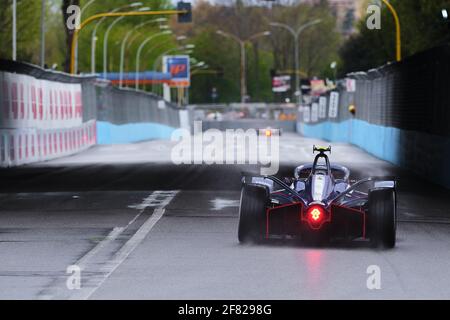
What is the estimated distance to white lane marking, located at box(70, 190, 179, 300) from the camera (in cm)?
1085

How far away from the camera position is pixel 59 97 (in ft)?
160

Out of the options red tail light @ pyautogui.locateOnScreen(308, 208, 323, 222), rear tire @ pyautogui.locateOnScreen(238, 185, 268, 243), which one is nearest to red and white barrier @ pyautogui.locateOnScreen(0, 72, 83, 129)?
rear tire @ pyautogui.locateOnScreen(238, 185, 268, 243)

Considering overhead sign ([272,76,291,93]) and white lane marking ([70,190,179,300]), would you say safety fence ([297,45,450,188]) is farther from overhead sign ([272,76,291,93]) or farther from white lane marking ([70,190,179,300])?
overhead sign ([272,76,291,93])

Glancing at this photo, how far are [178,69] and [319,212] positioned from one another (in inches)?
5456

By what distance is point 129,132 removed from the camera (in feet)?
252

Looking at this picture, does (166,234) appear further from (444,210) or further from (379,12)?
(379,12)

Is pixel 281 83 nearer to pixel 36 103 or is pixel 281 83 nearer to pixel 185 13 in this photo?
pixel 185 13

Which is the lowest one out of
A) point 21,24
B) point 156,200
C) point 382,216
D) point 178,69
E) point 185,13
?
point 178,69

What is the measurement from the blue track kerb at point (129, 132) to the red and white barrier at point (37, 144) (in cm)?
938

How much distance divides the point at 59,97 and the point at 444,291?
3868 cm

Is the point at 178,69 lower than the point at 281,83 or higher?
higher

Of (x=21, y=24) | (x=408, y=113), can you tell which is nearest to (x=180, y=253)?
(x=408, y=113)

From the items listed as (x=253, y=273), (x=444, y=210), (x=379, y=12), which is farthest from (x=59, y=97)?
(x=379, y=12)

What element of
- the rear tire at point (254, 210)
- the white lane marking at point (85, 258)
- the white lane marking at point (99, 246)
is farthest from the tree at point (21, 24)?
the rear tire at point (254, 210)
